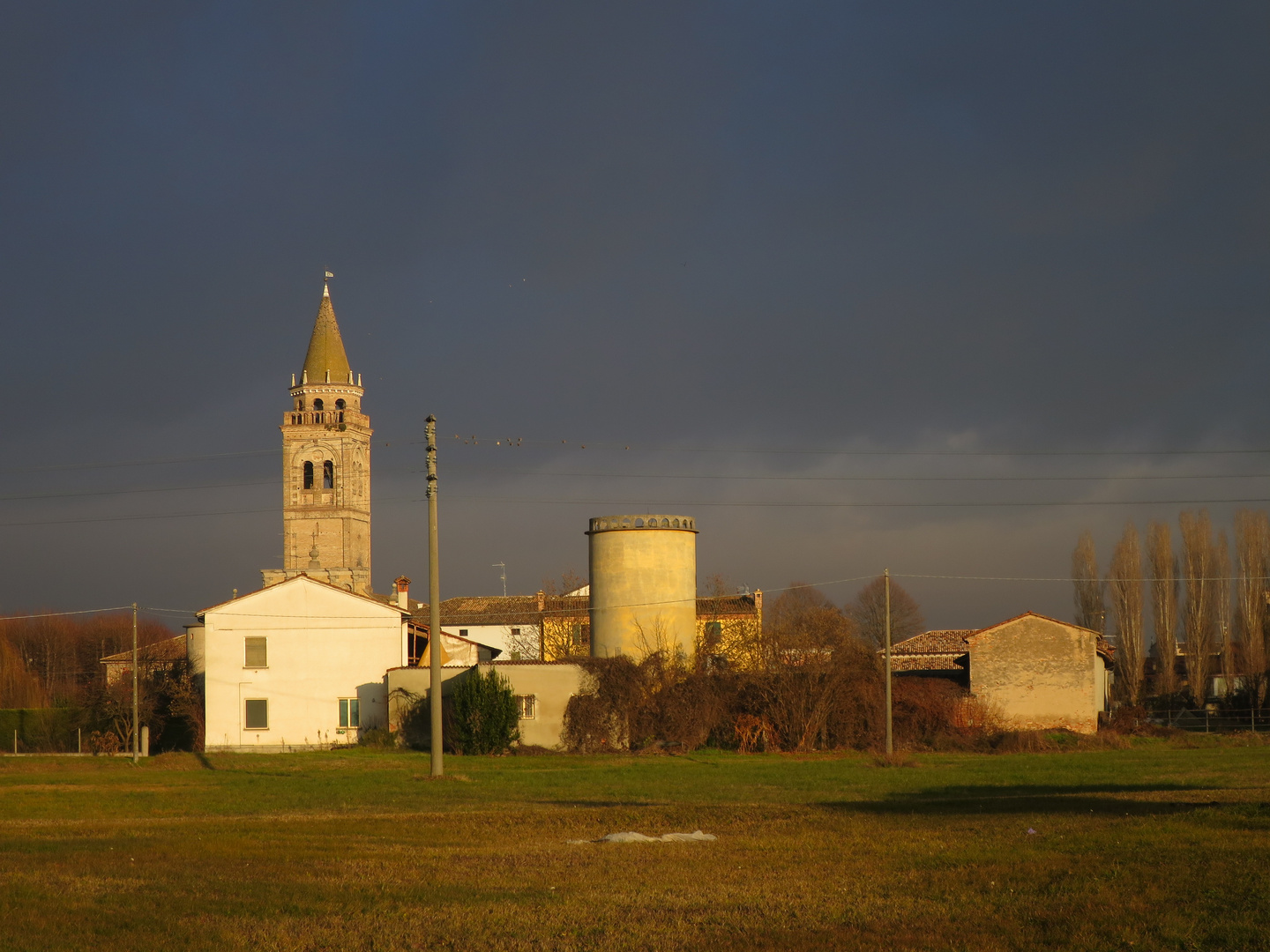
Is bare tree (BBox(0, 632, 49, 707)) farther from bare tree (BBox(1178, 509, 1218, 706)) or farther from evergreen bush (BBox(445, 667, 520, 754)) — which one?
bare tree (BBox(1178, 509, 1218, 706))

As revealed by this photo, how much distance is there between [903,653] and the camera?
206 feet

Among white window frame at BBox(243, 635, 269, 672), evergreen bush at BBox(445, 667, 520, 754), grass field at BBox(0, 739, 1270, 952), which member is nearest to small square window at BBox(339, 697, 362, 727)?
white window frame at BBox(243, 635, 269, 672)

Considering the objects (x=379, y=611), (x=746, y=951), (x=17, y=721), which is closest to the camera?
(x=746, y=951)

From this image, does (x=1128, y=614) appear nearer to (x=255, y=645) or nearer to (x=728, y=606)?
(x=728, y=606)

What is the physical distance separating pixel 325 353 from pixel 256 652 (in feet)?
163

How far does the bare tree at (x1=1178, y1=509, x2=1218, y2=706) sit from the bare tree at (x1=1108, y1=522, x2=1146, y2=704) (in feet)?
7.54

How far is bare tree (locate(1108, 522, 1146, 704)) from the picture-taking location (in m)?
64.3

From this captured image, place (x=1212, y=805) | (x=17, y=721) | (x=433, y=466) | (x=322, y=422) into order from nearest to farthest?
1. (x=1212, y=805)
2. (x=433, y=466)
3. (x=17, y=721)
4. (x=322, y=422)

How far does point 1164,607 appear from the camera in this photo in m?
66.5

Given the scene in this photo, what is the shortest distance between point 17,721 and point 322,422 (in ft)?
133

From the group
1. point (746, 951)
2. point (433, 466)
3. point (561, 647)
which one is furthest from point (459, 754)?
point (746, 951)

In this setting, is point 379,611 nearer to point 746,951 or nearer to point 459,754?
point 459,754

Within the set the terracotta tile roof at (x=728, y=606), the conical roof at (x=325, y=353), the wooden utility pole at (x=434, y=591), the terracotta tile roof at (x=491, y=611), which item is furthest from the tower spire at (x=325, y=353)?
the wooden utility pole at (x=434, y=591)

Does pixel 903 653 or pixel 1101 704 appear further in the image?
pixel 903 653
